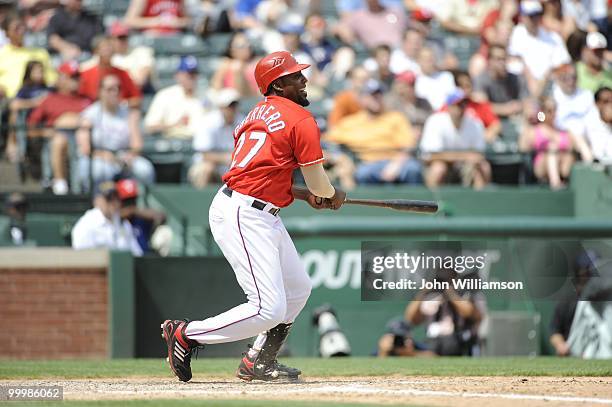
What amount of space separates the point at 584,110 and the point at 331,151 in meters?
2.88

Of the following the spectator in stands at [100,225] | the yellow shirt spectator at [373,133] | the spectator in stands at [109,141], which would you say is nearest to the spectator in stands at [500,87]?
the yellow shirt spectator at [373,133]

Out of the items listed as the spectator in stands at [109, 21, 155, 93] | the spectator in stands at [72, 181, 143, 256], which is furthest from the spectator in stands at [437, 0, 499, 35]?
the spectator in stands at [72, 181, 143, 256]

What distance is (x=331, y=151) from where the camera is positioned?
13.2 m

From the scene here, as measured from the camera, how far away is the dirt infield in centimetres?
691

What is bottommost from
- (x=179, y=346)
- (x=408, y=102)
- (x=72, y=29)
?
(x=179, y=346)

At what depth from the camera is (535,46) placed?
50.8 feet

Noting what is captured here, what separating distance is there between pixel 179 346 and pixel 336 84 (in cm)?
786

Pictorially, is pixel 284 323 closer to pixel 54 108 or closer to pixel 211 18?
pixel 54 108

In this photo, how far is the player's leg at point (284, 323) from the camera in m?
7.62

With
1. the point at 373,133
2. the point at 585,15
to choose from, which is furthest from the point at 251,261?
the point at 585,15

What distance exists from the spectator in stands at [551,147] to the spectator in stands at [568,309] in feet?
6.90

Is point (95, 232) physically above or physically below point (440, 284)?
above

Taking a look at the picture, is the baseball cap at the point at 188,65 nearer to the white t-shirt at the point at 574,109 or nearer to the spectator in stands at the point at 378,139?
the spectator in stands at the point at 378,139

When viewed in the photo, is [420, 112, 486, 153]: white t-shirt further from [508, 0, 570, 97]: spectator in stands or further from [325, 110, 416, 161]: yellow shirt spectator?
[508, 0, 570, 97]: spectator in stands
